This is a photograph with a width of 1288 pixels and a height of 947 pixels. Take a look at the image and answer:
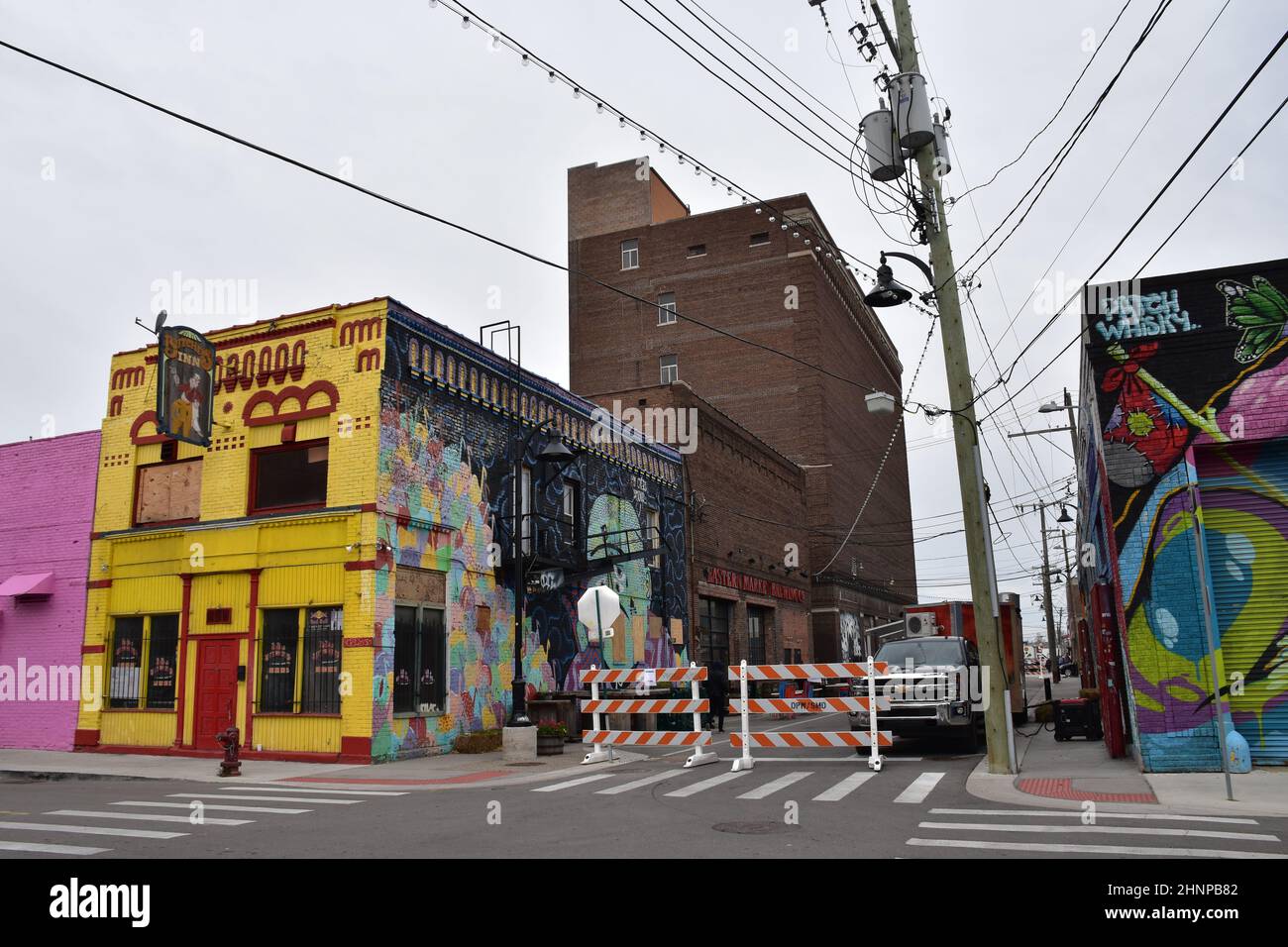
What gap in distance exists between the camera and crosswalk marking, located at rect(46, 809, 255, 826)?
10070 millimetres

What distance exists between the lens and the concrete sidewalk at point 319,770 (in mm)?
14344

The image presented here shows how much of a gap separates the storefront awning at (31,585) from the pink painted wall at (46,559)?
0.52 feet

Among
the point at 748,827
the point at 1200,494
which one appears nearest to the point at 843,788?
the point at 748,827

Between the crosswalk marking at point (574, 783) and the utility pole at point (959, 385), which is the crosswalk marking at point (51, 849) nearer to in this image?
the crosswalk marking at point (574, 783)

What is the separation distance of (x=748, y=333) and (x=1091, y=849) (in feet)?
144

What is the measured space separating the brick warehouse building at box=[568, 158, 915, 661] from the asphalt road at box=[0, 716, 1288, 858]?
113 feet

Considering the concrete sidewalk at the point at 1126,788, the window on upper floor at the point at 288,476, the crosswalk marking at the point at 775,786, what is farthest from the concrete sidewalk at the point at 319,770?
the concrete sidewalk at the point at 1126,788

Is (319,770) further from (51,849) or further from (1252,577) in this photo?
(1252,577)

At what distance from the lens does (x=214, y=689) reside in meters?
Result: 18.8

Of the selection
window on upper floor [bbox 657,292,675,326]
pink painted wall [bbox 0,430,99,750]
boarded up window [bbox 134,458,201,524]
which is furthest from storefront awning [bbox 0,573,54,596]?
window on upper floor [bbox 657,292,675,326]

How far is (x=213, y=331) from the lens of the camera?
2008 cm

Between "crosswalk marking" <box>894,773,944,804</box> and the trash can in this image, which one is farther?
the trash can

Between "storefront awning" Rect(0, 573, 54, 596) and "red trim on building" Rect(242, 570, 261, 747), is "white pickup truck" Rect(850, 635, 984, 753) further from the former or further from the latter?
"storefront awning" Rect(0, 573, 54, 596)
